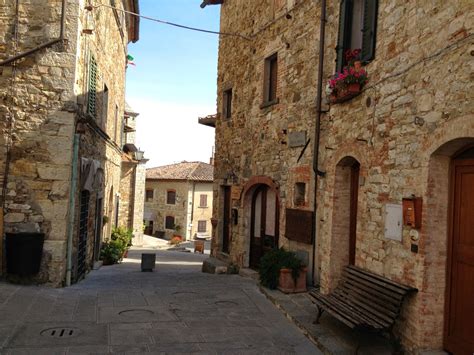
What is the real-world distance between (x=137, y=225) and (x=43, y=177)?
1722 centimetres

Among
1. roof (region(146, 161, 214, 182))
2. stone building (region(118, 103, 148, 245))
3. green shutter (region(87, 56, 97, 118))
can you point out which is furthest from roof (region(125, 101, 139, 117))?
green shutter (region(87, 56, 97, 118))

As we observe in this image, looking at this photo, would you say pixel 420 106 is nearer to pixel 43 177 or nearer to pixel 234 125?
pixel 43 177

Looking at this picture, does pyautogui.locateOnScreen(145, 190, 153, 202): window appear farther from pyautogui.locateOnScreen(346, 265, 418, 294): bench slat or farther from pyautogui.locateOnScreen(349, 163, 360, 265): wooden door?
pyautogui.locateOnScreen(346, 265, 418, 294): bench slat

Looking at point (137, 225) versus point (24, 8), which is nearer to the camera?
point (24, 8)

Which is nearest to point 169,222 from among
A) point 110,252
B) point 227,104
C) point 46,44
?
point 110,252

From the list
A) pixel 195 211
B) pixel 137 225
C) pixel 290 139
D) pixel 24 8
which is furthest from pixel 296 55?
pixel 195 211

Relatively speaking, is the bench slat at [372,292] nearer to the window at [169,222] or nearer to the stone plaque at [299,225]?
the stone plaque at [299,225]

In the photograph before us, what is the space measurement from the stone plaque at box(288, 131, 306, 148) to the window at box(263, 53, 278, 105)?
5.36 feet

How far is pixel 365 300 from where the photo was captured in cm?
547

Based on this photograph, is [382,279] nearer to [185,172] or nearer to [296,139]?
[296,139]

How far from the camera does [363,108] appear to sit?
6.26 metres

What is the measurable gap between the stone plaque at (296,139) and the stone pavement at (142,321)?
2950 millimetres

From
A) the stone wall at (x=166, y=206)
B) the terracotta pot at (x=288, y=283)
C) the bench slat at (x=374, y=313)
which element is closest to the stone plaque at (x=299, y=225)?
the terracotta pot at (x=288, y=283)

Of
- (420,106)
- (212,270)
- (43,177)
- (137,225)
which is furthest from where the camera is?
(137,225)
